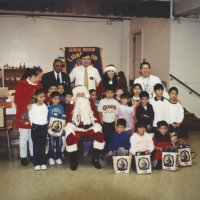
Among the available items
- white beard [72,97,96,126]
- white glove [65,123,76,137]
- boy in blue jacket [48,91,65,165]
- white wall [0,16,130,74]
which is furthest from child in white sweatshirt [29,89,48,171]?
white wall [0,16,130,74]

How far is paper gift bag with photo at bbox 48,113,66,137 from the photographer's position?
467cm

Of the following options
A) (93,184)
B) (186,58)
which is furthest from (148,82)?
(186,58)

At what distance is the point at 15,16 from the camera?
9820 mm

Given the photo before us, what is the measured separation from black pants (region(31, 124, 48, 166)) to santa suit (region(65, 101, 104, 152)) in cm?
33

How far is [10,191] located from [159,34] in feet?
19.4

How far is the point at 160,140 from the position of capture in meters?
4.77

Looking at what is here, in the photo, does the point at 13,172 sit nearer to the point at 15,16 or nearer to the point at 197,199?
the point at 197,199

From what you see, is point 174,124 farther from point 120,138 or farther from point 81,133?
point 81,133

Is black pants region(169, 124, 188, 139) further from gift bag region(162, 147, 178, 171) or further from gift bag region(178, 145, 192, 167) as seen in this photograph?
gift bag region(162, 147, 178, 171)

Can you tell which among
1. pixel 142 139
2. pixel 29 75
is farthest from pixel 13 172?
pixel 142 139

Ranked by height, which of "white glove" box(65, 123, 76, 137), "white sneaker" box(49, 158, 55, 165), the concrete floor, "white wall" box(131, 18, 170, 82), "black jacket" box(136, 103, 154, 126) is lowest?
the concrete floor

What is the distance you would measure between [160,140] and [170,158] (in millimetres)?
324

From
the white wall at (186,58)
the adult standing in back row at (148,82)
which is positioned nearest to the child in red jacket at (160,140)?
the adult standing in back row at (148,82)

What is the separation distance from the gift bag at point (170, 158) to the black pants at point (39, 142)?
5.43 feet
